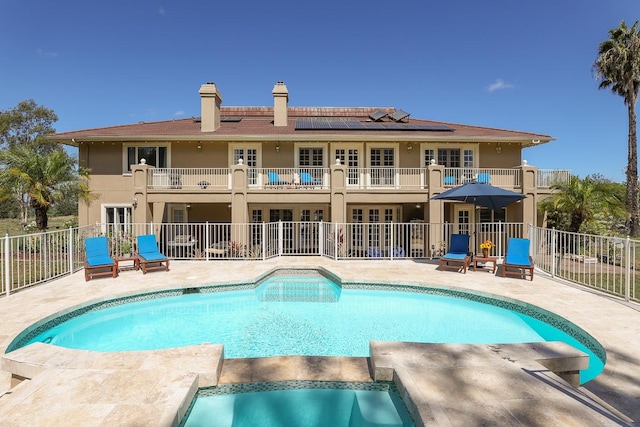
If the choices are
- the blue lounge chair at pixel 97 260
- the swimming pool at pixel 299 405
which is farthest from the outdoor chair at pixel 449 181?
the blue lounge chair at pixel 97 260

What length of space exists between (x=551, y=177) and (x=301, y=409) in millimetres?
18593

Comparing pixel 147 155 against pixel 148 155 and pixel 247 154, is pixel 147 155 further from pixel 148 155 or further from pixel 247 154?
pixel 247 154

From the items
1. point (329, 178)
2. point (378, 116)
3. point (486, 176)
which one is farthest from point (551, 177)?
point (329, 178)

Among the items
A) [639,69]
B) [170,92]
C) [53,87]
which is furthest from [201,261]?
[639,69]

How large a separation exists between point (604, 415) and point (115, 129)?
22.8 m

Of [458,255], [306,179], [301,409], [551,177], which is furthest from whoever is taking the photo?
[551,177]

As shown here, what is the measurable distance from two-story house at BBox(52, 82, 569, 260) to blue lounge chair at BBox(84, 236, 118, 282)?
508 centimetres

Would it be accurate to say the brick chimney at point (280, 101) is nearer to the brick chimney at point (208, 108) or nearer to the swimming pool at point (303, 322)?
the brick chimney at point (208, 108)

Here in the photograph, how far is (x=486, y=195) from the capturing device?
11.5 m

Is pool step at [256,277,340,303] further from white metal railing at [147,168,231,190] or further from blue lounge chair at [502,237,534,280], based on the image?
white metal railing at [147,168,231,190]

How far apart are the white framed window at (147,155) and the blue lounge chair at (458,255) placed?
15240 mm

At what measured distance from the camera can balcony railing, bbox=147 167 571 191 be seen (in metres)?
16.5

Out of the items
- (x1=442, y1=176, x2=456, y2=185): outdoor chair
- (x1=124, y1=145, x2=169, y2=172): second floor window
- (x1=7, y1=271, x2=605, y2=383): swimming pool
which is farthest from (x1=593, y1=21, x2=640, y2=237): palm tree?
(x1=124, y1=145, x2=169, y2=172): second floor window

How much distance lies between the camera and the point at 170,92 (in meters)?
28.6
